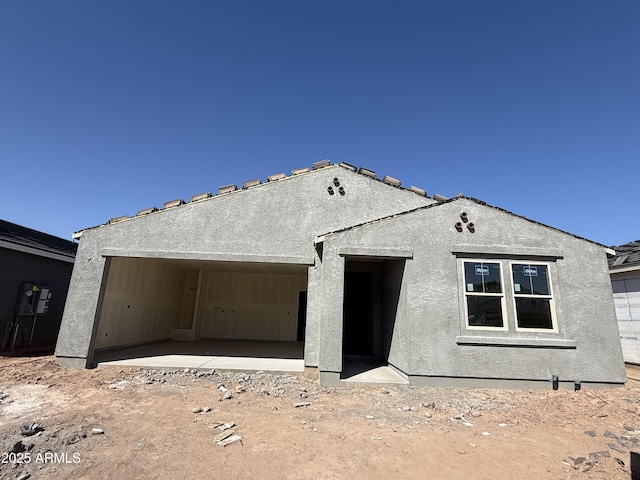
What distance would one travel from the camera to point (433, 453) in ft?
13.9

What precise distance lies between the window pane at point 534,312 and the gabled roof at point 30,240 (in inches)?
598

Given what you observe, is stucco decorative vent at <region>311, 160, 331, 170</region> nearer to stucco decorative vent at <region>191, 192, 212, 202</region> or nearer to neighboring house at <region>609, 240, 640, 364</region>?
stucco decorative vent at <region>191, 192, 212, 202</region>

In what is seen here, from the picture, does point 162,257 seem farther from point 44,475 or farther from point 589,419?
point 589,419

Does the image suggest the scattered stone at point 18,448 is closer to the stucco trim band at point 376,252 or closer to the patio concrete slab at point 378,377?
the patio concrete slab at point 378,377

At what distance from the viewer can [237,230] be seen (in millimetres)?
9070

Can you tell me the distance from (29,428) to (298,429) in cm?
379

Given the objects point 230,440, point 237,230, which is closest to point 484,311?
point 230,440

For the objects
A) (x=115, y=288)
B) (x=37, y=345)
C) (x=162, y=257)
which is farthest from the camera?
(x=37, y=345)

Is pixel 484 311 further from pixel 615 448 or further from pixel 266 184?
pixel 266 184

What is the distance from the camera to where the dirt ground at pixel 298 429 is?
377 cm

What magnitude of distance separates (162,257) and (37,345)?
7.43m

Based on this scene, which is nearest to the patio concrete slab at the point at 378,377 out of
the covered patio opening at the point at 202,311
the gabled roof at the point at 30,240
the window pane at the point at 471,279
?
the covered patio opening at the point at 202,311

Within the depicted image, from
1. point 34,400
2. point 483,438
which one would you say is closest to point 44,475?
point 34,400

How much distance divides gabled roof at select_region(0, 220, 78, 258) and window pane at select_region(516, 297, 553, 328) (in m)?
15.2
